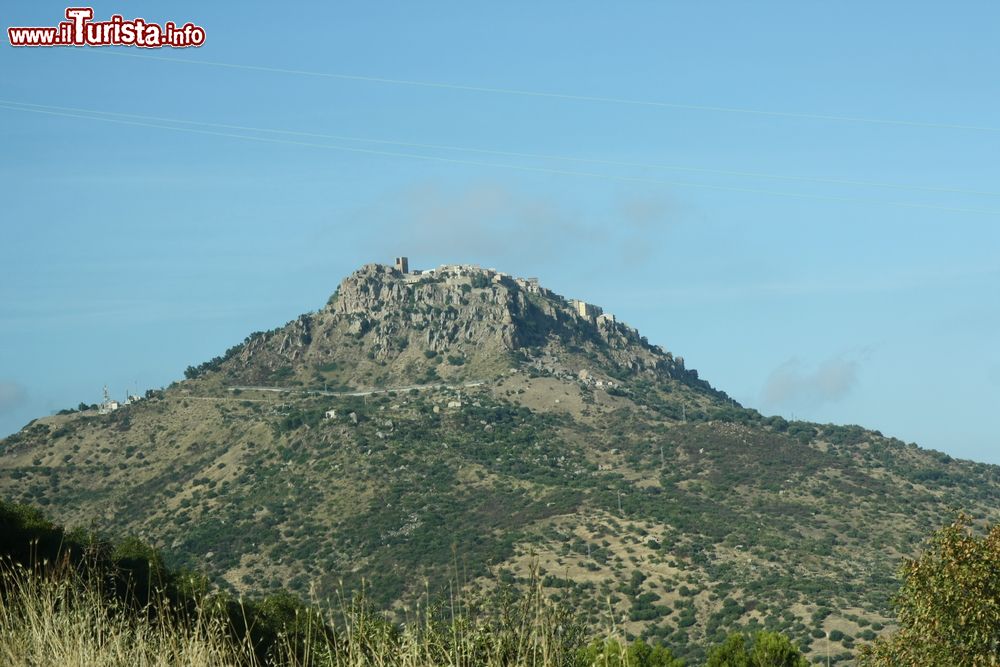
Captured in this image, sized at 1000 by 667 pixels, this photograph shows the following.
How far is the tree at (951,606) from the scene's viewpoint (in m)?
22.2

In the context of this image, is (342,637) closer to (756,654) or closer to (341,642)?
(341,642)

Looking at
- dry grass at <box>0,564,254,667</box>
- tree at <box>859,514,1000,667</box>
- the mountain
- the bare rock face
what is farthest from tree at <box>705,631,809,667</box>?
the bare rock face

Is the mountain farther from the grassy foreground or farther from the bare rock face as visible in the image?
the grassy foreground

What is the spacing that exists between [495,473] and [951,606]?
3229 inches

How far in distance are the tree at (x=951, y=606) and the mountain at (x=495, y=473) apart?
3641 cm

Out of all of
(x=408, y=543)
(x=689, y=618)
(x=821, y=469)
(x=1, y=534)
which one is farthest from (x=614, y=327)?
(x=1, y=534)

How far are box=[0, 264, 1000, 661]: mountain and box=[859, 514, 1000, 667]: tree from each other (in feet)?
119

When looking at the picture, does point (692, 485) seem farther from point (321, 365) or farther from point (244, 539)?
point (321, 365)

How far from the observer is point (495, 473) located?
104 metres

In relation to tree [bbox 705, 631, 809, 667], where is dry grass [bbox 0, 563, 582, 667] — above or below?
above

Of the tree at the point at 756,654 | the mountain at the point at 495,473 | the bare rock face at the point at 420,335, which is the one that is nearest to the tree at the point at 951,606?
A: the tree at the point at 756,654

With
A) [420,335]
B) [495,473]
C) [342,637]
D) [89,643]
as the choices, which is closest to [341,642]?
[342,637]

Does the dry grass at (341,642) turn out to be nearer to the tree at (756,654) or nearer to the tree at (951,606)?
the tree at (951,606)

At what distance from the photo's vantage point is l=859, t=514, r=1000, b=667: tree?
22.2m
